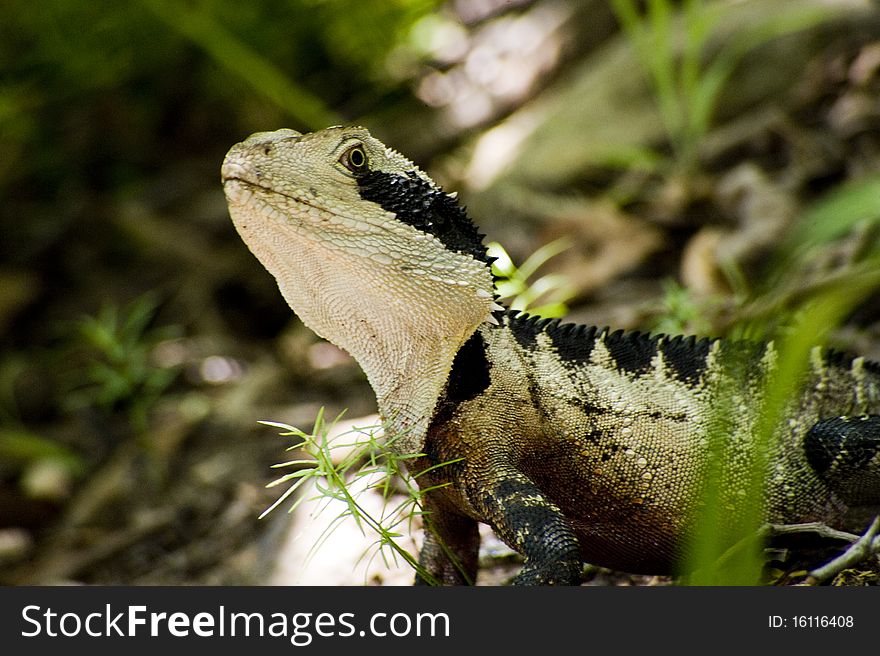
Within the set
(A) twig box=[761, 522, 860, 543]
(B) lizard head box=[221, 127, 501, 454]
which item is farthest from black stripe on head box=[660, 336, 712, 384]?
(B) lizard head box=[221, 127, 501, 454]

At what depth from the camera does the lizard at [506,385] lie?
2.66 meters

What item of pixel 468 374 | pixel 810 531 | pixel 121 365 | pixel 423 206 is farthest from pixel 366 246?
pixel 121 365

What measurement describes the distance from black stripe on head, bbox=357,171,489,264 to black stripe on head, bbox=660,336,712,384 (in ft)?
2.32

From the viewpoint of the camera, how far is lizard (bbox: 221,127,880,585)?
2656mm

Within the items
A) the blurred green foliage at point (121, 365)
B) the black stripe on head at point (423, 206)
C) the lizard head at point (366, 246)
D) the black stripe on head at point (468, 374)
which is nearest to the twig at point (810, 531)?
the black stripe on head at point (468, 374)

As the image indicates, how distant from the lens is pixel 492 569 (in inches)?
144

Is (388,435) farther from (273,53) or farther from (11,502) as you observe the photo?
(273,53)

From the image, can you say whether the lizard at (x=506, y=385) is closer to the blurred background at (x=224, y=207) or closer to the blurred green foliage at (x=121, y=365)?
the blurred background at (x=224, y=207)

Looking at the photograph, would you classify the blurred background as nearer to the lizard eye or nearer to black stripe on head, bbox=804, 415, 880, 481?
black stripe on head, bbox=804, 415, 880, 481

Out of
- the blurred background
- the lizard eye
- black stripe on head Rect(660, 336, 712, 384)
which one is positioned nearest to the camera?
the lizard eye

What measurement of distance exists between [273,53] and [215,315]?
2314 millimetres

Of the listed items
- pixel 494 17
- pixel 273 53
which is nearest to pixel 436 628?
pixel 273 53

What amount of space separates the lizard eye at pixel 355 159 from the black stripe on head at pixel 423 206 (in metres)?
0.03

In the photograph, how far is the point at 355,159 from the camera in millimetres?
2756
